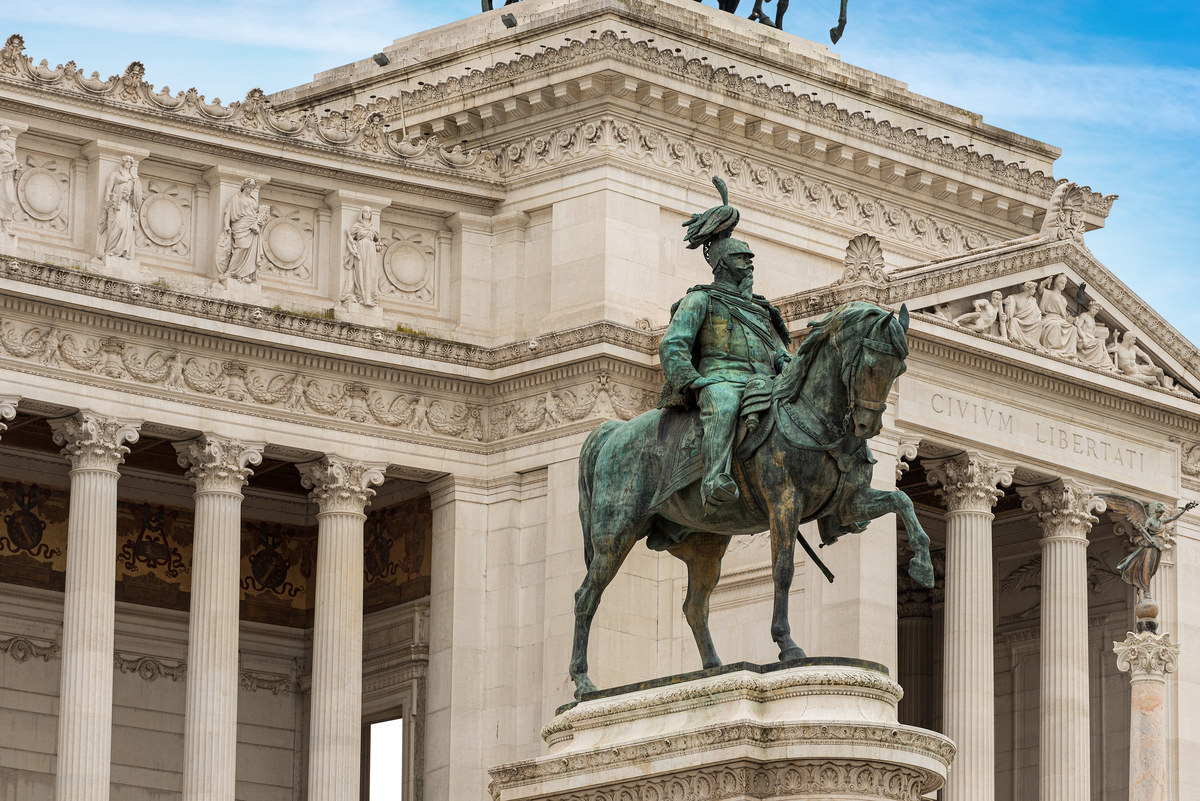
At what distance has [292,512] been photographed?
46938 millimetres

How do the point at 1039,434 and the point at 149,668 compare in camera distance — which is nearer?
the point at 1039,434

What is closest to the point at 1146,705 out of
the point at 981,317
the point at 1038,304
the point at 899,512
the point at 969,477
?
the point at 969,477

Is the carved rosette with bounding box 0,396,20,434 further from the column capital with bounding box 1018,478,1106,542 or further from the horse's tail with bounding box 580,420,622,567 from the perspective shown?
the horse's tail with bounding box 580,420,622,567

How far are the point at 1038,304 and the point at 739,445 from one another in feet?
65.8

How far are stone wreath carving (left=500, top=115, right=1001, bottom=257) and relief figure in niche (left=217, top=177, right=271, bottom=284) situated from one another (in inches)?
170

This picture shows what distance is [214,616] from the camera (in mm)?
40312

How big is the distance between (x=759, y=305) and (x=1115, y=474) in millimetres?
19807

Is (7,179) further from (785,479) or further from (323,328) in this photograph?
(785,479)

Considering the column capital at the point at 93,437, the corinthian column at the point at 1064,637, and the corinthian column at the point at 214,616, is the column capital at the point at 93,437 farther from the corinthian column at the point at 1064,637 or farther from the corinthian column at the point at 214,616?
the corinthian column at the point at 1064,637

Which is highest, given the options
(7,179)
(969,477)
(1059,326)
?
(7,179)

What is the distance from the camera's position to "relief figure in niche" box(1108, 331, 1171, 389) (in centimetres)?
4428

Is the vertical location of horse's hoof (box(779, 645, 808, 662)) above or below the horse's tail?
below

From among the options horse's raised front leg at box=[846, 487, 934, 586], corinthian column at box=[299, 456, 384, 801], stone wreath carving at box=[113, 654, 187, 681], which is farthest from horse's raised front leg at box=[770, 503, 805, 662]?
stone wreath carving at box=[113, 654, 187, 681]

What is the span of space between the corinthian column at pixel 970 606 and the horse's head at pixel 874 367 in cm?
1852
